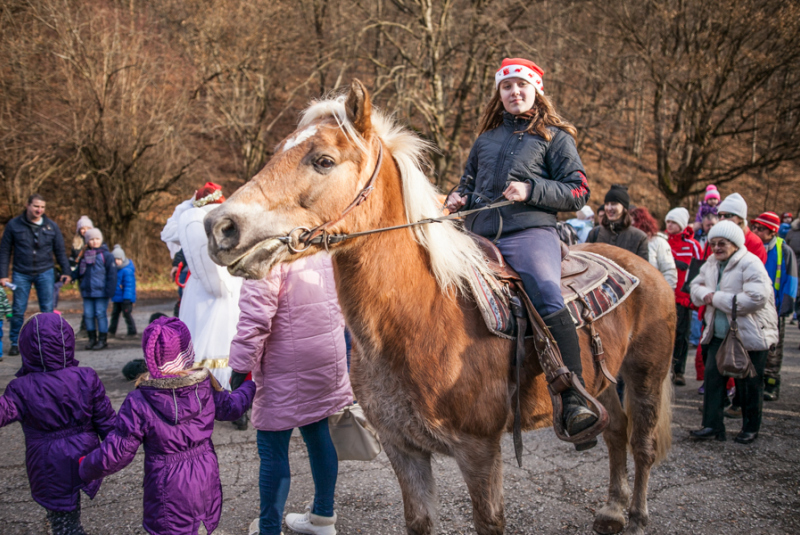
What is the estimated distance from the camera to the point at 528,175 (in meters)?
2.72

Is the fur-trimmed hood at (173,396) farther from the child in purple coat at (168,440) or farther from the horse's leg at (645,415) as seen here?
the horse's leg at (645,415)

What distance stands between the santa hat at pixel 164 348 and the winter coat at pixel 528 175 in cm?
170

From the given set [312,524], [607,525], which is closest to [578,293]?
[607,525]

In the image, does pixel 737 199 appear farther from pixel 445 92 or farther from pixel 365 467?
pixel 445 92

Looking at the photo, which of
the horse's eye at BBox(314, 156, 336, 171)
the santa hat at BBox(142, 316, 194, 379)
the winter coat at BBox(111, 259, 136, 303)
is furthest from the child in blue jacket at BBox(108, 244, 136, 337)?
the horse's eye at BBox(314, 156, 336, 171)

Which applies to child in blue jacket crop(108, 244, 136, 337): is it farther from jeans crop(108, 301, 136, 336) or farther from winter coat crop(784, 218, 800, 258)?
winter coat crop(784, 218, 800, 258)

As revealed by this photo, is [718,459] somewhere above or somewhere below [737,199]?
below

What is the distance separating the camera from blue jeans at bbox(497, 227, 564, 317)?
258cm

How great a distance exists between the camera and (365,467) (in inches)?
168

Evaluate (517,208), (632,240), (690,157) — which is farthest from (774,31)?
(517,208)

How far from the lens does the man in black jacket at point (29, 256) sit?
304 inches

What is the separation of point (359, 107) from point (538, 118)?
1.13 metres

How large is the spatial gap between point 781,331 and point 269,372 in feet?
21.1

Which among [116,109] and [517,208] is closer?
[517,208]
